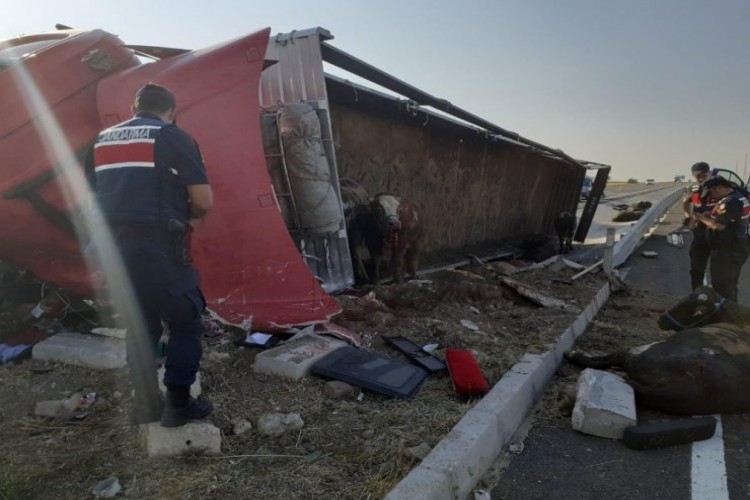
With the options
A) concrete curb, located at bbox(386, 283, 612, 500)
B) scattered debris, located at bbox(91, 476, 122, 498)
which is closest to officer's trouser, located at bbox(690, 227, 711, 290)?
concrete curb, located at bbox(386, 283, 612, 500)

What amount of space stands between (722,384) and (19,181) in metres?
4.60

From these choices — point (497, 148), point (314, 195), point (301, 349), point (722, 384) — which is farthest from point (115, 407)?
point (497, 148)

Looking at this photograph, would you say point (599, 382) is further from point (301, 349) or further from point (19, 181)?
point (19, 181)

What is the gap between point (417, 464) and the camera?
2604mm

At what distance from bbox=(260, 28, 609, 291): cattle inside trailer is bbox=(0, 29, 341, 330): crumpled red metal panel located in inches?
31.1

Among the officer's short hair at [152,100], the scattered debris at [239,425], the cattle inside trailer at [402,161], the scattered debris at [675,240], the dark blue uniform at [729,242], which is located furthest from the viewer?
the scattered debris at [675,240]

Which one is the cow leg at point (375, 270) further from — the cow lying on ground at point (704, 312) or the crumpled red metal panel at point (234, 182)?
the cow lying on ground at point (704, 312)

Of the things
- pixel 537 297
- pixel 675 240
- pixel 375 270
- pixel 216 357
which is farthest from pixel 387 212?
pixel 675 240

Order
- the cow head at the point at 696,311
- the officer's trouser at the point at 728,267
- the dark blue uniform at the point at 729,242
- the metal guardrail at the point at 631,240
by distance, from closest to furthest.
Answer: the cow head at the point at 696,311
the dark blue uniform at the point at 729,242
the officer's trouser at the point at 728,267
the metal guardrail at the point at 631,240

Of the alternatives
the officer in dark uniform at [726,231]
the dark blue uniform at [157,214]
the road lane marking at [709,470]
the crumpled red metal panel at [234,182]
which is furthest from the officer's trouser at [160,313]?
the officer in dark uniform at [726,231]

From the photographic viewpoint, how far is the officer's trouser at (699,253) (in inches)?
261

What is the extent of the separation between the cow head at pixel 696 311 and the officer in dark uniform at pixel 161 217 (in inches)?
149

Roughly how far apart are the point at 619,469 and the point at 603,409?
384 millimetres

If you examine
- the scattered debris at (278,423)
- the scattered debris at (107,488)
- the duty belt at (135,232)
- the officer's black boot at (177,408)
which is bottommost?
the scattered debris at (107,488)
